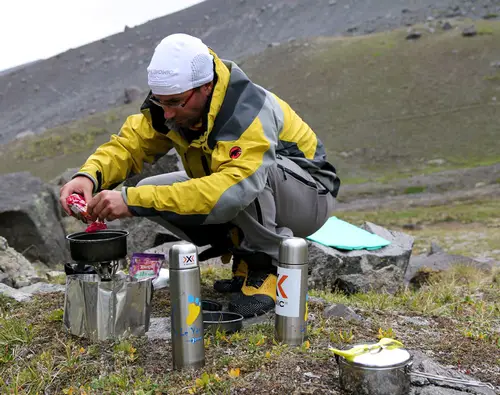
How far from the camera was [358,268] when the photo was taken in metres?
5.76

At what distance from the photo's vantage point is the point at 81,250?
318 centimetres

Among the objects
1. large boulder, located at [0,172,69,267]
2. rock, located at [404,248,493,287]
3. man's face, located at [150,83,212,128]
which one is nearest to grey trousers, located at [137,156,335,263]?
man's face, located at [150,83,212,128]

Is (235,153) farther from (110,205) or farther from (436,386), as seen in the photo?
(436,386)

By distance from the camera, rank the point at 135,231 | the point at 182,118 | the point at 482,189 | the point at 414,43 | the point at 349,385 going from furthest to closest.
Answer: the point at 414,43, the point at 482,189, the point at 135,231, the point at 182,118, the point at 349,385

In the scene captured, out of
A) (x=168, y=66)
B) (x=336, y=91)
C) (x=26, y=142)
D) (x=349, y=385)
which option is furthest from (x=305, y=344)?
(x=26, y=142)

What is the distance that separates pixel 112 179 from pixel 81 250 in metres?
0.87

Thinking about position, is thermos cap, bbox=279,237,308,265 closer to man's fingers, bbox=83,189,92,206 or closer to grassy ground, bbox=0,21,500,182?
man's fingers, bbox=83,189,92,206

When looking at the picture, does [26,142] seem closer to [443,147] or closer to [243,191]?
[443,147]

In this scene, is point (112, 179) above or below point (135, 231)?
above

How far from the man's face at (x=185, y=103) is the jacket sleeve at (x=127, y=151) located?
56 cm

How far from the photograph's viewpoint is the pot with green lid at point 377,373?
8.14 ft

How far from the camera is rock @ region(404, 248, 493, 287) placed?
A: 251 inches

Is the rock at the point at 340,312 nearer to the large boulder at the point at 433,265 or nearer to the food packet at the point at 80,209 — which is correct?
the food packet at the point at 80,209

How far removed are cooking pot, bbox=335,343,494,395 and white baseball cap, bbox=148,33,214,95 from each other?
1.63 m
